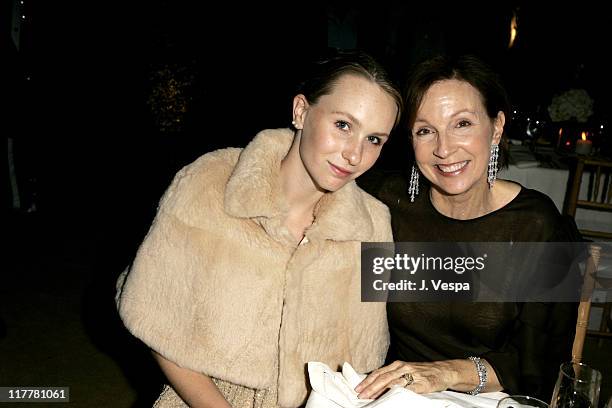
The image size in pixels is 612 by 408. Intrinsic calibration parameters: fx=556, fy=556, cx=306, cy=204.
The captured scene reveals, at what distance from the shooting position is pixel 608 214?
364 cm

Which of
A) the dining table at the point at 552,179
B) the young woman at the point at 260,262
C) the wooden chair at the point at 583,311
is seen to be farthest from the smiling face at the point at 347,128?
the dining table at the point at 552,179

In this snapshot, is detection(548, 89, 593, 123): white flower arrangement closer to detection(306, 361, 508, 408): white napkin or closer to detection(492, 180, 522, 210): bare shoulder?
detection(492, 180, 522, 210): bare shoulder

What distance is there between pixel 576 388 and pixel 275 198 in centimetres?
84

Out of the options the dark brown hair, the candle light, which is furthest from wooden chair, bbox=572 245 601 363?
the candle light

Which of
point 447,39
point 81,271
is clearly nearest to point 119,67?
point 81,271

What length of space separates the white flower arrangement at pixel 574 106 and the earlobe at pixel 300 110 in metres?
3.34

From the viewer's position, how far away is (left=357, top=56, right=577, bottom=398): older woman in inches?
64.6

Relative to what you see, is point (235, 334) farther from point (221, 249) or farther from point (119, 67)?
point (119, 67)

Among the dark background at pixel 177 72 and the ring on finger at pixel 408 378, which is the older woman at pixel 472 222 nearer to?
the ring on finger at pixel 408 378

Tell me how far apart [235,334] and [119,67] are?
5.85 metres

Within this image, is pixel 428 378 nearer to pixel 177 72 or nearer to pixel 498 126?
pixel 498 126

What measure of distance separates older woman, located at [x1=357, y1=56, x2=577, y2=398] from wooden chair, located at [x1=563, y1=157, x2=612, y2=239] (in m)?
1.71

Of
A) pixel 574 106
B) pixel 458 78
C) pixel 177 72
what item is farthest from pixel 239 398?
pixel 177 72

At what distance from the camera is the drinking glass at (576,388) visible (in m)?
1.07
